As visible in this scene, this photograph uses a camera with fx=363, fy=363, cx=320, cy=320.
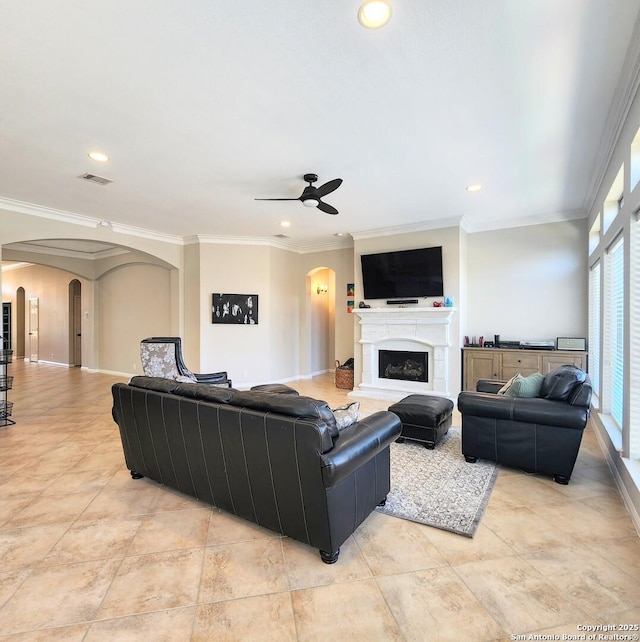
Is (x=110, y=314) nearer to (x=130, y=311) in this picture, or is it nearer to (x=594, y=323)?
(x=130, y=311)

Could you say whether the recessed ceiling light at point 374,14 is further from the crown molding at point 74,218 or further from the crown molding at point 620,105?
the crown molding at point 74,218

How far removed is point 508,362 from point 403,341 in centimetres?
161

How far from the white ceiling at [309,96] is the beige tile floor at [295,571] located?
2964 millimetres

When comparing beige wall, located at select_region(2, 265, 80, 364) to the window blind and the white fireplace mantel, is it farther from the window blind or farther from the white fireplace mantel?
the window blind

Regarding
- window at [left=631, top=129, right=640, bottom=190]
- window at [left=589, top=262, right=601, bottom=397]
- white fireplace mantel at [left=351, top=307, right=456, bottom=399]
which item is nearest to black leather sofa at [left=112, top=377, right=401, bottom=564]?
window at [left=631, top=129, right=640, bottom=190]

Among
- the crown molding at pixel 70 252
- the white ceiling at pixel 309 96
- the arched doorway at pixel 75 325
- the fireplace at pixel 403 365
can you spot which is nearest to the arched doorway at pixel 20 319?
the arched doorway at pixel 75 325

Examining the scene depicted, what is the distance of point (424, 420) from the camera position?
3.73 m

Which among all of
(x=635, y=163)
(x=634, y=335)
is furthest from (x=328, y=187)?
(x=634, y=335)

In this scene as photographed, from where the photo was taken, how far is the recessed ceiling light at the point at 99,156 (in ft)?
11.5

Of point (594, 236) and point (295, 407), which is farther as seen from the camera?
point (594, 236)

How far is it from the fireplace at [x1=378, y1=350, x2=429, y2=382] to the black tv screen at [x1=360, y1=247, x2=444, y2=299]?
3.23 ft

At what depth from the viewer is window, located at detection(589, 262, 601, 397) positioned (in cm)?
486

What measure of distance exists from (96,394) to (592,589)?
284 inches

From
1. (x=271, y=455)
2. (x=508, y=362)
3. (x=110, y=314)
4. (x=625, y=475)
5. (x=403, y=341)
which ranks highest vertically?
(x=110, y=314)
